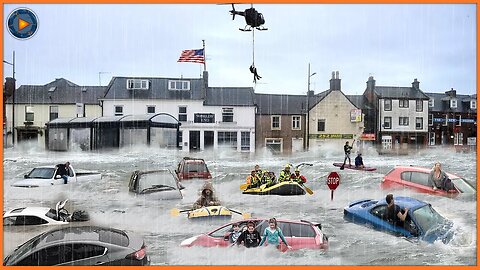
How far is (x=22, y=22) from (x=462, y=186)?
210 inches

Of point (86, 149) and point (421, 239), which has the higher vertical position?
point (86, 149)

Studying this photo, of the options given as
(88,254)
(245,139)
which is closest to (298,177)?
(245,139)

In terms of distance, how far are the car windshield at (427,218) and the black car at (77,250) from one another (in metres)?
3.02

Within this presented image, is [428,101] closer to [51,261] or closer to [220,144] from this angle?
[220,144]

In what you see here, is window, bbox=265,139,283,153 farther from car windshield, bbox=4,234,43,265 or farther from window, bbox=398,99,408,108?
car windshield, bbox=4,234,43,265

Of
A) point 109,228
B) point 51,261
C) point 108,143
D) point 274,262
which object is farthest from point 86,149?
point 274,262

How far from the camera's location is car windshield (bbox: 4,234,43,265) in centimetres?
474

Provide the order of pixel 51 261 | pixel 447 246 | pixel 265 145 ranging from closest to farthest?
pixel 51 261
pixel 447 246
pixel 265 145

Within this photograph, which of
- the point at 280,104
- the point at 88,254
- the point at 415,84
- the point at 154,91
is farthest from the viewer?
the point at 280,104

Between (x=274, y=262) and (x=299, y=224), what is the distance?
50 centimetres

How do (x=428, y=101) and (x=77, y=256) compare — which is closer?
(x=77, y=256)

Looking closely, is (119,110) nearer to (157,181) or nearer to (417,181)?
(157,181)

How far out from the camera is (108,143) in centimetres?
523

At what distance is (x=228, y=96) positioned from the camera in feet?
17.1
